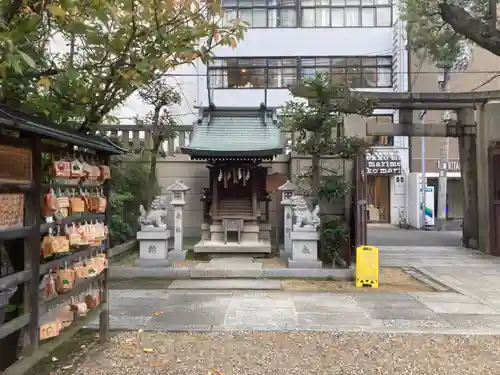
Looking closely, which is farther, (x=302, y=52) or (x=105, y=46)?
(x=302, y=52)

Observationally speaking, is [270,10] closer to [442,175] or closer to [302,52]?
[302,52]

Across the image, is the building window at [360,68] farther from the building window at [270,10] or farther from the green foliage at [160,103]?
the green foliage at [160,103]

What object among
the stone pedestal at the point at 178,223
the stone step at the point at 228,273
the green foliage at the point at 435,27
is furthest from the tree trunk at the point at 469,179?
the stone pedestal at the point at 178,223

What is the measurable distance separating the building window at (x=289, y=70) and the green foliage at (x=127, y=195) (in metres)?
12.8

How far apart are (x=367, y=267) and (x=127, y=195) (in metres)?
7.33

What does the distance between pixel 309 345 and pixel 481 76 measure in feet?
81.8

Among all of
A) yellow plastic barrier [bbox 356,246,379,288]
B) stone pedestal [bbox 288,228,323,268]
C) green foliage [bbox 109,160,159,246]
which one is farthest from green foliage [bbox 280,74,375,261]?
green foliage [bbox 109,160,159,246]

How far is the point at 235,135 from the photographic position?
536 inches

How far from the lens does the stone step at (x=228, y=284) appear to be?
29.2 feet

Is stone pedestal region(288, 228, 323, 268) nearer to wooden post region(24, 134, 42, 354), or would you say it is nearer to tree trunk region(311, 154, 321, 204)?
tree trunk region(311, 154, 321, 204)

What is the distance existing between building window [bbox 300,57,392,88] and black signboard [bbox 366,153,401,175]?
4.04m

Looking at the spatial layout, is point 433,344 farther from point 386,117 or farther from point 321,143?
point 386,117

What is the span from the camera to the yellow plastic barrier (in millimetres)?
8906

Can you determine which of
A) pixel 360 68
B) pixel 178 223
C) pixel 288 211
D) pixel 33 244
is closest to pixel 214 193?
pixel 178 223
